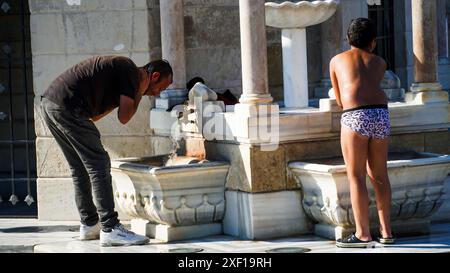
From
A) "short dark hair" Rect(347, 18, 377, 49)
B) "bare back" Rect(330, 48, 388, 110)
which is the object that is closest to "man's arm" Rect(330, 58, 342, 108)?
"bare back" Rect(330, 48, 388, 110)

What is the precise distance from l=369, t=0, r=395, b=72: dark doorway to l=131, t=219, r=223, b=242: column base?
4.28m

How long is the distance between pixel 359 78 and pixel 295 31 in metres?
1.55

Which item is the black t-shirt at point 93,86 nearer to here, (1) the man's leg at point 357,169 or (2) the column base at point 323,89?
(1) the man's leg at point 357,169

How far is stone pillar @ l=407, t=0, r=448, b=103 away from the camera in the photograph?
9.85 metres

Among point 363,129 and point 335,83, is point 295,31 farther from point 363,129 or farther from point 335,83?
point 363,129

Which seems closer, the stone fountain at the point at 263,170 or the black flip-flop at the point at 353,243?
the black flip-flop at the point at 353,243

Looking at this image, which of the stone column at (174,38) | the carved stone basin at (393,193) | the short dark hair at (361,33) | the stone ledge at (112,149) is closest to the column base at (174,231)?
the carved stone basin at (393,193)

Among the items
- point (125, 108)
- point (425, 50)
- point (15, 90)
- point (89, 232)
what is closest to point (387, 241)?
point (425, 50)

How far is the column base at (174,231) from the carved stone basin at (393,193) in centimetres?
81

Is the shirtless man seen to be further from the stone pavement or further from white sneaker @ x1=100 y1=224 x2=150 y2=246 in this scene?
white sneaker @ x1=100 y1=224 x2=150 y2=246

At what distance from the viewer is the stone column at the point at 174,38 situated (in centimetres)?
1043

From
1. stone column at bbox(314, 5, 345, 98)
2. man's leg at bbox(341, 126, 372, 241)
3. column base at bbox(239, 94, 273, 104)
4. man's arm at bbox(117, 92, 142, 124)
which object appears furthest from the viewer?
stone column at bbox(314, 5, 345, 98)
